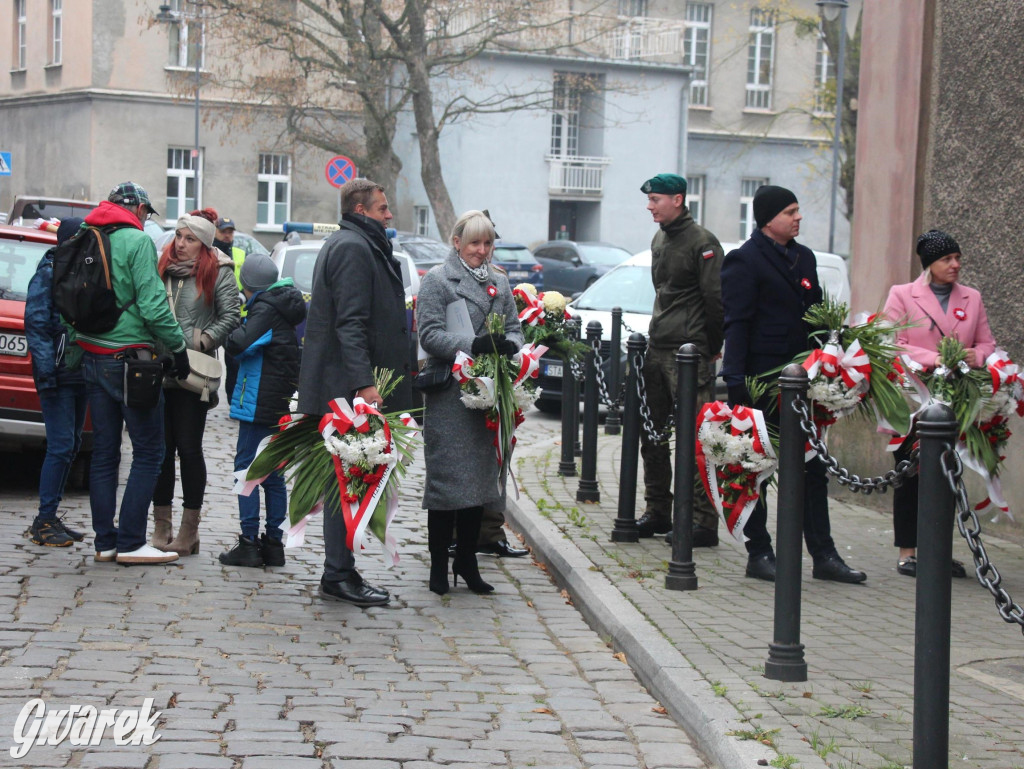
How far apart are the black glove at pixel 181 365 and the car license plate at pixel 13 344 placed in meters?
2.15

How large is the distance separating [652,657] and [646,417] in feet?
8.28

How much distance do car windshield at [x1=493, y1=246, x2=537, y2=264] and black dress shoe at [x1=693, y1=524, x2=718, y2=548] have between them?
23.8 m

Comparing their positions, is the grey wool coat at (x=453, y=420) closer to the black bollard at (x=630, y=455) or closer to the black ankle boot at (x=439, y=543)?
the black ankle boot at (x=439, y=543)

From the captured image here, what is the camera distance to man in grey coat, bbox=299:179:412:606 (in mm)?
6672

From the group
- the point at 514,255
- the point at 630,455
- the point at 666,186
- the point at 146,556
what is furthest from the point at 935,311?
the point at 514,255

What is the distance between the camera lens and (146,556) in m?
7.39

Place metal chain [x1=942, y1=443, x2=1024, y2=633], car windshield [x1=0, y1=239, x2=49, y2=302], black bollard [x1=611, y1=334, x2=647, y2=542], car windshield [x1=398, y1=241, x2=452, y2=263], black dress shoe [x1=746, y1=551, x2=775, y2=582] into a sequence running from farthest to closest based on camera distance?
1. car windshield [x1=398, y1=241, x2=452, y2=263]
2. car windshield [x1=0, y1=239, x2=49, y2=302]
3. black bollard [x1=611, y1=334, x2=647, y2=542]
4. black dress shoe [x1=746, y1=551, x2=775, y2=582]
5. metal chain [x1=942, y1=443, x2=1024, y2=633]

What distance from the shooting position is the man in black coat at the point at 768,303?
7.11 metres

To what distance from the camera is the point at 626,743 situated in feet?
16.2

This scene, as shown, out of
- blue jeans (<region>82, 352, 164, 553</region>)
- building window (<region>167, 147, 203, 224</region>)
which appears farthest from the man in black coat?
building window (<region>167, 147, 203, 224</region>)

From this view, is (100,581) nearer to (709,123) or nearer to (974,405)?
(974,405)

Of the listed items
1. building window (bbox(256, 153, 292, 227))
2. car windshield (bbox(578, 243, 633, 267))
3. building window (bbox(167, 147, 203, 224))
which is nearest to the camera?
car windshield (bbox(578, 243, 633, 267))

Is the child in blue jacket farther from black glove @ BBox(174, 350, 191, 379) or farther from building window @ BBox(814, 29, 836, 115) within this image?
building window @ BBox(814, 29, 836, 115)

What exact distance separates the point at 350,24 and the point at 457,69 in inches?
295
